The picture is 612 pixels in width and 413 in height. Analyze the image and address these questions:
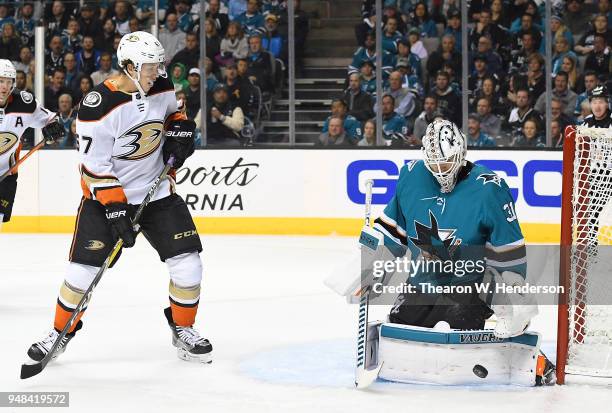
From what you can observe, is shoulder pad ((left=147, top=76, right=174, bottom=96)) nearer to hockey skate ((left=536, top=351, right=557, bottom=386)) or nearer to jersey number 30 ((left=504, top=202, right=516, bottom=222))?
jersey number 30 ((left=504, top=202, right=516, bottom=222))

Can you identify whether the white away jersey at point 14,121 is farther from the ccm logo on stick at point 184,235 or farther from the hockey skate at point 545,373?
the hockey skate at point 545,373

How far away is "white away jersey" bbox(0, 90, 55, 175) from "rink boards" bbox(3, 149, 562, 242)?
9.08 feet

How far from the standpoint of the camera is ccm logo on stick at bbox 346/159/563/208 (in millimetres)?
Answer: 7961

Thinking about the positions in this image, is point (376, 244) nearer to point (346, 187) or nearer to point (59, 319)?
point (59, 319)

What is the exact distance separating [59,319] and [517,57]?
531 cm

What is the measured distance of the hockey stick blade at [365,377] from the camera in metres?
3.82

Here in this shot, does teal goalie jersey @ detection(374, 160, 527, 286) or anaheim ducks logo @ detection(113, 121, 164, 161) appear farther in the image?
anaheim ducks logo @ detection(113, 121, 164, 161)

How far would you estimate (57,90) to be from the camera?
930cm

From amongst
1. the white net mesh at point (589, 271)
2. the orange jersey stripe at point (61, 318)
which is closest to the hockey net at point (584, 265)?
the white net mesh at point (589, 271)

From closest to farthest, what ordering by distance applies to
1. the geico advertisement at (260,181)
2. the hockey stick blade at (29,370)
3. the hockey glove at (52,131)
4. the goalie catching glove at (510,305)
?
the goalie catching glove at (510,305), the hockey stick blade at (29,370), the hockey glove at (52,131), the geico advertisement at (260,181)

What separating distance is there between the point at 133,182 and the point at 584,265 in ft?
5.24

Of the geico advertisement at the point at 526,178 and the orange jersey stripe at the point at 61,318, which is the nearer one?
the orange jersey stripe at the point at 61,318

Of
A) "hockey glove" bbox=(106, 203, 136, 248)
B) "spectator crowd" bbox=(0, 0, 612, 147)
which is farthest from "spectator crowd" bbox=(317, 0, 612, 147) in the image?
"hockey glove" bbox=(106, 203, 136, 248)

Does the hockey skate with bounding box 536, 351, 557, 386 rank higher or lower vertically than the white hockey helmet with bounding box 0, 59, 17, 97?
lower
